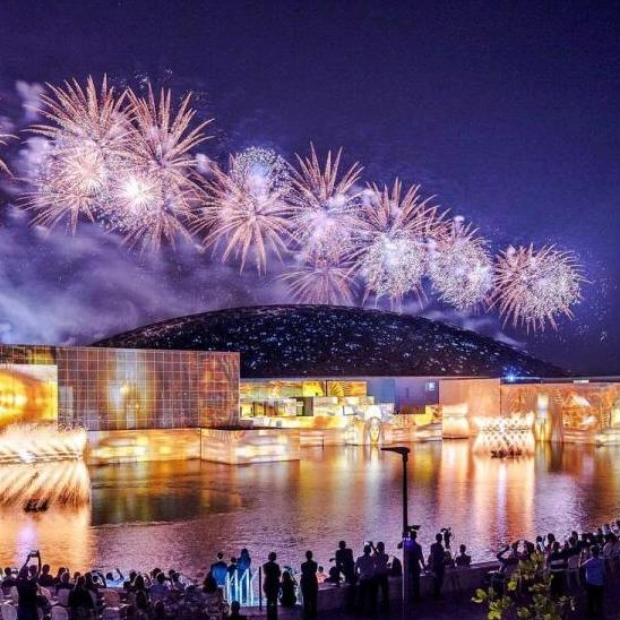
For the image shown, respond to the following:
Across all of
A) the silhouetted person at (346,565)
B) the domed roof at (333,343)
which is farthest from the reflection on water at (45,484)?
the domed roof at (333,343)

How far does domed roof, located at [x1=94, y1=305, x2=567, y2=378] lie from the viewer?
3285 inches

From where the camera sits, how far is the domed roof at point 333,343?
8344cm

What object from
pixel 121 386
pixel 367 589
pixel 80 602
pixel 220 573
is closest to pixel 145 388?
pixel 121 386

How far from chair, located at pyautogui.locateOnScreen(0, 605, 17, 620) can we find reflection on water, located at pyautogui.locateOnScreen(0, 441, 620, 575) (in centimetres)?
715

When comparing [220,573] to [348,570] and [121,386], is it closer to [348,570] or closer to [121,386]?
[348,570]

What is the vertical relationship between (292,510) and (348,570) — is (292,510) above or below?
below

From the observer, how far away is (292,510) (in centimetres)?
2955

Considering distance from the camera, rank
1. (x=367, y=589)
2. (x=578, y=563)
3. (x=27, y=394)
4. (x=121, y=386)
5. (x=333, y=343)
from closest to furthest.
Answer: (x=367, y=589), (x=578, y=563), (x=27, y=394), (x=121, y=386), (x=333, y=343)

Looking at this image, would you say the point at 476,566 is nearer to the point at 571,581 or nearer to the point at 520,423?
the point at 571,581

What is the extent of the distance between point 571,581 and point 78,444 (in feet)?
120

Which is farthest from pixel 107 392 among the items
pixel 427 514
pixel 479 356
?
pixel 479 356

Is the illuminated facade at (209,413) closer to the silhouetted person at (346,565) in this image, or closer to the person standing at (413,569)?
the silhouetted person at (346,565)

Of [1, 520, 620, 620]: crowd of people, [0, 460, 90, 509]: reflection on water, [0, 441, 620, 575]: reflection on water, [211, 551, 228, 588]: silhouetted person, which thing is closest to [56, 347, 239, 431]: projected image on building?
[0, 460, 90, 509]: reflection on water

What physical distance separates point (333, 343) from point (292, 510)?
59.4 meters
